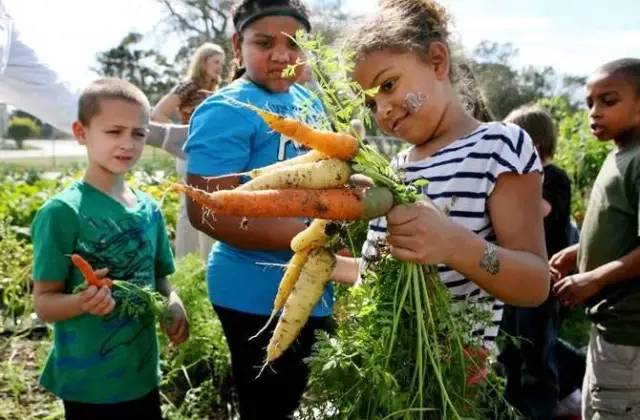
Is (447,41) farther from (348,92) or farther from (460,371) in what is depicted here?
(460,371)

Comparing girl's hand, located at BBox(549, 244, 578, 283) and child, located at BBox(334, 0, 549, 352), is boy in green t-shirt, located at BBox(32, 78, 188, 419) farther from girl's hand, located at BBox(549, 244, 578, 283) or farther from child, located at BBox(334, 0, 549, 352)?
girl's hand, located at BBox(549, 244, 578, 283)

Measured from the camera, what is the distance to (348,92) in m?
1.42

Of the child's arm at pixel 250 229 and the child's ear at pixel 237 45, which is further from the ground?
the child's ear at pixel 237 45

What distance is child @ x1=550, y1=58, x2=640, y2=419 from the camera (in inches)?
101

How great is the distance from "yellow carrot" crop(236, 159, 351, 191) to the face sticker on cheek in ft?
0.85

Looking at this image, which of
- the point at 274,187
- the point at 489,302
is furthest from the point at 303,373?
the point at 274,187

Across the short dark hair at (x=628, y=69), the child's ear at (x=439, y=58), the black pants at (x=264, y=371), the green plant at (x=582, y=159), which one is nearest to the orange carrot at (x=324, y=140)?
the child's ear at (x=439, y=58)

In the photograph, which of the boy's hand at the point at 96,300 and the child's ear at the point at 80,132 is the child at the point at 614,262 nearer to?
the boy's hand at the point at 96,300

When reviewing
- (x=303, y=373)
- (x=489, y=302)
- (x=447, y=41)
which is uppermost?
(x=447, y=41)

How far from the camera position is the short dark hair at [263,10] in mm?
2146

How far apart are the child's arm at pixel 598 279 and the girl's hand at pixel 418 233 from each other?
1429 millimetres

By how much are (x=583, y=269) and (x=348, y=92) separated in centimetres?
177

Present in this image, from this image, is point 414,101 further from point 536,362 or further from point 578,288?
point 536,362

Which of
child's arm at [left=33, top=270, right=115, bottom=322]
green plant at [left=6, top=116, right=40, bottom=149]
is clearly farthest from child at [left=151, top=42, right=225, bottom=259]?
green plant at [left=6, top=116, right=40, bottom=149]
